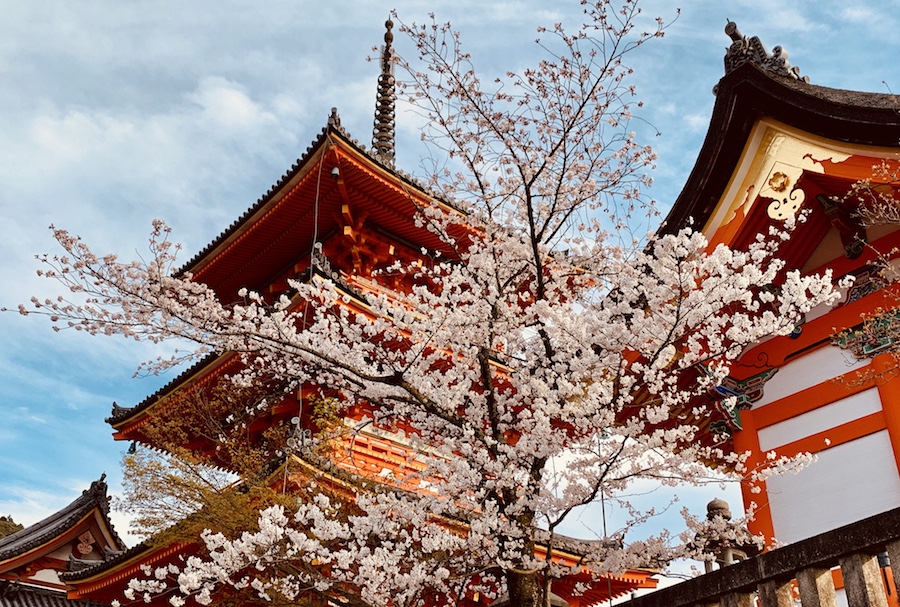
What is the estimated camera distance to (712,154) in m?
7.36

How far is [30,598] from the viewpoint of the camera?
18.0 m

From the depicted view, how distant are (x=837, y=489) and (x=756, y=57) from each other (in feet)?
13.4

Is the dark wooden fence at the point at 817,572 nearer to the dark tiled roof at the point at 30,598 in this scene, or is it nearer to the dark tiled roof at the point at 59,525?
the dark tiled roof at the point at 30,598

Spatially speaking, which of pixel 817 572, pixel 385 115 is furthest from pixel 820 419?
pixel 385 115

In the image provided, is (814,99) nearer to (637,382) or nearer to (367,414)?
(637,382)

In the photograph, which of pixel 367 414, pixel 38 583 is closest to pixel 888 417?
pixel 367 414

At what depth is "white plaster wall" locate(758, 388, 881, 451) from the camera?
20.2 ft

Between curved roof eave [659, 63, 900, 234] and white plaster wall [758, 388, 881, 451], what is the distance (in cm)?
205

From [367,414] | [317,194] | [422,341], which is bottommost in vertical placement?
[422,341]

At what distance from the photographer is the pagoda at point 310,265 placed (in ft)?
43.2

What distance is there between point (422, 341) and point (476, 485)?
61.6 inches

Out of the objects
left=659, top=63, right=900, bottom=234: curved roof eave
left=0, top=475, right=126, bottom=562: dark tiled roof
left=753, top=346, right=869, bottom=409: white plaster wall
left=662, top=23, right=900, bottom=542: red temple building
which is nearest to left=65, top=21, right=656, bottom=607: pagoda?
left=0, top=475, right=126, bottom=562: dark tiled roof

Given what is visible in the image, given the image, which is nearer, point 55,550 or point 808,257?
point 808,257

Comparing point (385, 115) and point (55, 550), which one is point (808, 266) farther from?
point (55, 550)
